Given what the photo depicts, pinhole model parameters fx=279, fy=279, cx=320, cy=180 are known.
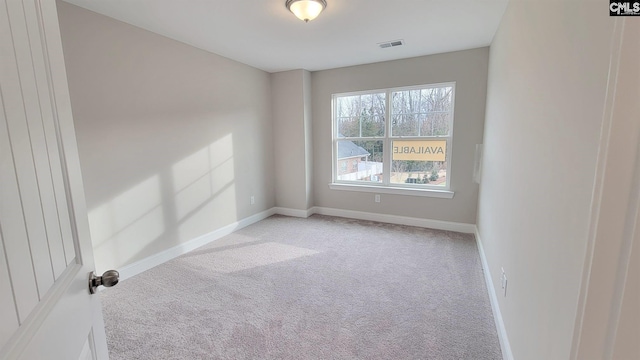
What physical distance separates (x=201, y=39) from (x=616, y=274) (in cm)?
360

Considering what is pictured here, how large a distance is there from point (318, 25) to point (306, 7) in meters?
0.57

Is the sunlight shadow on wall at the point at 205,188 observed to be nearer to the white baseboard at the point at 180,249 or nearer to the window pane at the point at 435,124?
the white baseboard at the point at 180,249

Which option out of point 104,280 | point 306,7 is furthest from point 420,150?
point 104,280

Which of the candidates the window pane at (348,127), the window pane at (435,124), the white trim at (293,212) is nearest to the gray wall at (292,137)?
the white trim at (293,212)

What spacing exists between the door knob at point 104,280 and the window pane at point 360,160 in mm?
3942

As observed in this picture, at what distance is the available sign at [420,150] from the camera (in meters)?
3.93

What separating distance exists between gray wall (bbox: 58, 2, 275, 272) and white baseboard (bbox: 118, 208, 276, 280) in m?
0.06

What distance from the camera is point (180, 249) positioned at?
10.8 ft

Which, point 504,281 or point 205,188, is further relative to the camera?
point 205,188

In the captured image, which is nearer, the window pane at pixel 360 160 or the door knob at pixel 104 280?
the door knob at pixel 104 280

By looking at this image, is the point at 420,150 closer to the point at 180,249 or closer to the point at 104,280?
the point at 180,249

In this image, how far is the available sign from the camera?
3.93m

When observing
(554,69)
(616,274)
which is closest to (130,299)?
(616,274)

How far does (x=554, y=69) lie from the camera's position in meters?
1.18
